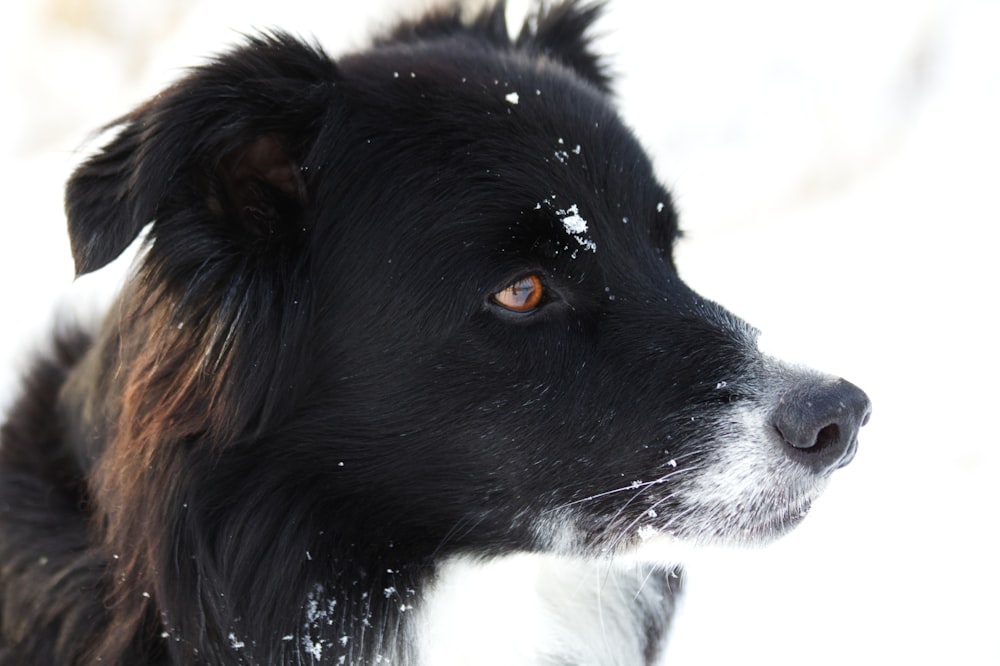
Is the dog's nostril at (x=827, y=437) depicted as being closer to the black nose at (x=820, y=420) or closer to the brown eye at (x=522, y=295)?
the black nose at (x=820, y=420)

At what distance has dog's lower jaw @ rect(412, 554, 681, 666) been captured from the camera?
9.08 ft

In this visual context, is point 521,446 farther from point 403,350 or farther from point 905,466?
point 905,466

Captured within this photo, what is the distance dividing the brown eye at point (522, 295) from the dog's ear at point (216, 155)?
0.56m

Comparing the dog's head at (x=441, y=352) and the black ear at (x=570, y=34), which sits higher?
the black ear at (x=570, y=34)

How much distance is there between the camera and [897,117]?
6.88 meters

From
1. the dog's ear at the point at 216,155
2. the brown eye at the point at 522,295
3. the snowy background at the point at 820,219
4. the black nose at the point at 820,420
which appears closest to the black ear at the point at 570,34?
the snowy background at the point at 820,219

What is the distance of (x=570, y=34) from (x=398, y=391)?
1727 mm

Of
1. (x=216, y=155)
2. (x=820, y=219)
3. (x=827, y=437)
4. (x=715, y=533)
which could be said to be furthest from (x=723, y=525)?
(x=820, y=219)

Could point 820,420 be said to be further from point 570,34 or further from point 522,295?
point 570,34

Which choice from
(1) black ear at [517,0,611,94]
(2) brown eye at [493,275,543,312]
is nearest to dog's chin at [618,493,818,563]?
(2) brown eye at [493,275,543,312]

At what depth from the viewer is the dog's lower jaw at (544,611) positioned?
2768 mm

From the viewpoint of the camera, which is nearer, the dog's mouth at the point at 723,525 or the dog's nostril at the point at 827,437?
the dog's nostril at the point at 827,437

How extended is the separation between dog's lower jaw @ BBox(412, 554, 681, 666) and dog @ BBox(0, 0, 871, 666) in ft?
0.06

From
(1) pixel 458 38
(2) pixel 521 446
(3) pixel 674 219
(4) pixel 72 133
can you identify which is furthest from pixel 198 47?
(2) pixel 521 446
